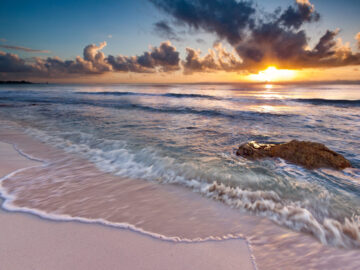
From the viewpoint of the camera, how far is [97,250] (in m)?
1.80

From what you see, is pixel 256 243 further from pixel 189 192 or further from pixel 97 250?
pixel 97 250

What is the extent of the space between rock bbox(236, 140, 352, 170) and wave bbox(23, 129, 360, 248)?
1534 mm

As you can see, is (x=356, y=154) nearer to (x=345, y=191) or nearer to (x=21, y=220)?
(x=345, y=191)

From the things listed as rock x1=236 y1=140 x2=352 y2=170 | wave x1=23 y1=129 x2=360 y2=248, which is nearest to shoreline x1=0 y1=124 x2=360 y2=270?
wave x1=23 y1=129 x2=360 y2=248

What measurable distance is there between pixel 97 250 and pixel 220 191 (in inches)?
77.6

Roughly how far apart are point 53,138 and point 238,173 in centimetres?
596

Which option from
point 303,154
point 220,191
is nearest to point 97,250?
point 220,191

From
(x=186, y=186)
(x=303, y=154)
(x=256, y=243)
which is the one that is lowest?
(x=186, y=186)

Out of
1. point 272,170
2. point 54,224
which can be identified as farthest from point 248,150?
point 54,224

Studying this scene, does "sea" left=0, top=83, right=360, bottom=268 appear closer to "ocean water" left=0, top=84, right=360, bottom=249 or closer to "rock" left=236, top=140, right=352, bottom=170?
"ocean water" left=0, top=84, right=360, bottom=249

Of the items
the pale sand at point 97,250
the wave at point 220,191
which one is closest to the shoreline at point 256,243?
the pale sand at point 97,250

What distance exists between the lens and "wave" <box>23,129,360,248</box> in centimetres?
223

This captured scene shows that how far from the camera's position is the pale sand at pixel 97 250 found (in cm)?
167

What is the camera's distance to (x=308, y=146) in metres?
4.34
